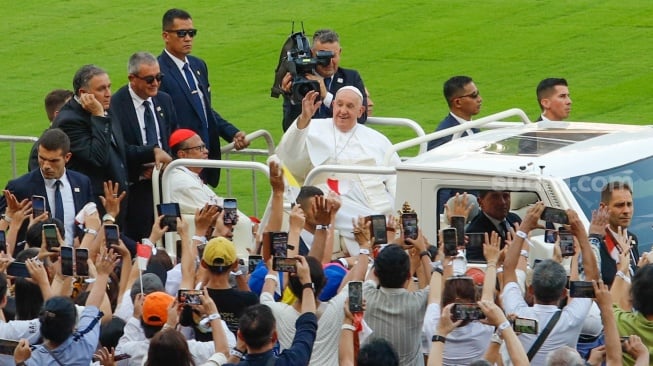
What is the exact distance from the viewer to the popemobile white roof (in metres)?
10.8

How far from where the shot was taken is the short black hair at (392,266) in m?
8.90

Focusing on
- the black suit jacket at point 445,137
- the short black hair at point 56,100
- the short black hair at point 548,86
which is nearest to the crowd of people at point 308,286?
the black suit jacket at point 445,137

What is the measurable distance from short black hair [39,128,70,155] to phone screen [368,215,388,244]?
2.71 m

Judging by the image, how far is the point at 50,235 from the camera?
9.76m

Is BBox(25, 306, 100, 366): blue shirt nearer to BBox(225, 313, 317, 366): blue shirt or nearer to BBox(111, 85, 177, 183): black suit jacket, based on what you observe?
BBox(225, 313, 317, 366): blue shirt

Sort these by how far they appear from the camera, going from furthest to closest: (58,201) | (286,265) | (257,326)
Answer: (58,201)
(286,265)
(257,326)

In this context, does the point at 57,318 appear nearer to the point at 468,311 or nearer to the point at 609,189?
the point at 468,311

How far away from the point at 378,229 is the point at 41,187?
3.00 meters

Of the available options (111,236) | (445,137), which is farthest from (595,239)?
(445,137)

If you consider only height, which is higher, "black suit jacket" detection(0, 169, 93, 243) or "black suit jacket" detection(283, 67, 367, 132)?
"black suit jacket" detection(283, 67, 367, 132)

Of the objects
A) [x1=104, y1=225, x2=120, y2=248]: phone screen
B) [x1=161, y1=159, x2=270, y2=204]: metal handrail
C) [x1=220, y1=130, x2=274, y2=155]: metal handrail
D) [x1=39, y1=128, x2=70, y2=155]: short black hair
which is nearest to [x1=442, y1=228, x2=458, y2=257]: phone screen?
[x1=104, y1=225, x2=120, y2=248]: phone screen

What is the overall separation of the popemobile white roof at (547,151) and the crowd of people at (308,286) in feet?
1.02

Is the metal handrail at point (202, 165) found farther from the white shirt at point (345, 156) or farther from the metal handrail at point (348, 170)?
the white shirt at point (345, 156)

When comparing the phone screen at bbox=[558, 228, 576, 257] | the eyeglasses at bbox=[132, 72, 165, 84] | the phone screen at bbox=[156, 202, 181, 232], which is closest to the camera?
the phone screen at bbox=[558, 228, 576, 257]
